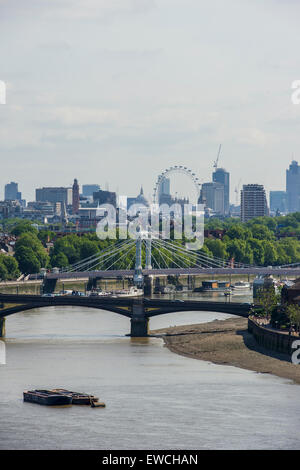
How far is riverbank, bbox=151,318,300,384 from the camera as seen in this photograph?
219 ft

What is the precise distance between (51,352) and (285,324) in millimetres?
13170

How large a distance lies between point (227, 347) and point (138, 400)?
19.9 meters

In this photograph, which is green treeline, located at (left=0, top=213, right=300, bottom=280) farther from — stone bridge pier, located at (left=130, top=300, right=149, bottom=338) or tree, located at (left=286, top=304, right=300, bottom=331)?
tree, located at (left=286, top=304, right=300, bottom=331)

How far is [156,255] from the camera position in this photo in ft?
488

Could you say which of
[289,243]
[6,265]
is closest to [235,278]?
[6,265]

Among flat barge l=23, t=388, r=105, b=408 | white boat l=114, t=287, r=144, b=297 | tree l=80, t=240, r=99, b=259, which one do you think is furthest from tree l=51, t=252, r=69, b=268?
flat barge l=23, t=388, r=105, b=408

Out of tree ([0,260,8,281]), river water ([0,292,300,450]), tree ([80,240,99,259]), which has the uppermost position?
tree ([80,240,99,259])

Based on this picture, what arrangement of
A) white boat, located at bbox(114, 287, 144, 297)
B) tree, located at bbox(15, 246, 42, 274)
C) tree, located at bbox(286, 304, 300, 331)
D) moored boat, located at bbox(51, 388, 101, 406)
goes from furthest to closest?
tree, located at bbox(15, 246, 42, 274) < white boat, located at bbox(114, 287, 144, 297) < tree, located at bbox(286, 304, 300, 331) < moored boat, located at bbox(51, 388, 101, 406)

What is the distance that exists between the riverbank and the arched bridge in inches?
58.7

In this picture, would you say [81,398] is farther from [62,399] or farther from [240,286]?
[240,286]

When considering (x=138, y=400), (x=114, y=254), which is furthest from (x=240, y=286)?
(x=138, y=400)

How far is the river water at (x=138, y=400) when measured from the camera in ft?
159

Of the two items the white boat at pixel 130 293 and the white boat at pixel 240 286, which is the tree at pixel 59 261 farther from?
the white boat at pixel 130 293

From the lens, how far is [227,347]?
7550cm
